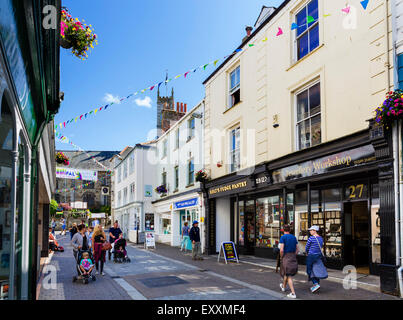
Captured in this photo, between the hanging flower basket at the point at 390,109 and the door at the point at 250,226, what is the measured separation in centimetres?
899

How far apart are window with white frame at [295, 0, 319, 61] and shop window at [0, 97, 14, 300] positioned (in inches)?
419

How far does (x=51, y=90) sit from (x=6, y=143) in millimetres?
2474

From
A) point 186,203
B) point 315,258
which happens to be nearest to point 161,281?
point 315,258

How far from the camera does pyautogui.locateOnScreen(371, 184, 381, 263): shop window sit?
1015 centimetres

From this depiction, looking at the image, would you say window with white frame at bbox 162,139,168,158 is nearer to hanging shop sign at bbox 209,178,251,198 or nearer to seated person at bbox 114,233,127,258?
hanging shop sign at bbox 209,178,251,198

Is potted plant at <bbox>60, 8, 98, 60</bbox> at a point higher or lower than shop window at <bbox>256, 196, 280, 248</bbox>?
higher

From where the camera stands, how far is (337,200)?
466 inches

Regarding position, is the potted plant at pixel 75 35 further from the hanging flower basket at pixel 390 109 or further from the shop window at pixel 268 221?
the shop window at pixel 268 221

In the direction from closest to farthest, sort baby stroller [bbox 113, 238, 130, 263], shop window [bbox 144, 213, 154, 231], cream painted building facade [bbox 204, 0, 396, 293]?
cream painted building facade [bbox 204, 0, 396, 293] → baby stroller [bbox 113, 238, 130, 263] → shop window [bbox 144, 213, 154, 231]

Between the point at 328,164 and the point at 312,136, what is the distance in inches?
56.0

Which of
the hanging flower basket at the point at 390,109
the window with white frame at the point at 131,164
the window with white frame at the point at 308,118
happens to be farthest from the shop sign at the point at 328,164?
the window with white frame at the point at 131,164

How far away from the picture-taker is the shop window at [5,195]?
129 inches

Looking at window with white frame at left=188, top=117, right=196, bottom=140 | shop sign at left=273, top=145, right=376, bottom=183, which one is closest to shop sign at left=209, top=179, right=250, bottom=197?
shop sign at left=273, top=145, right=376, bottom=183
